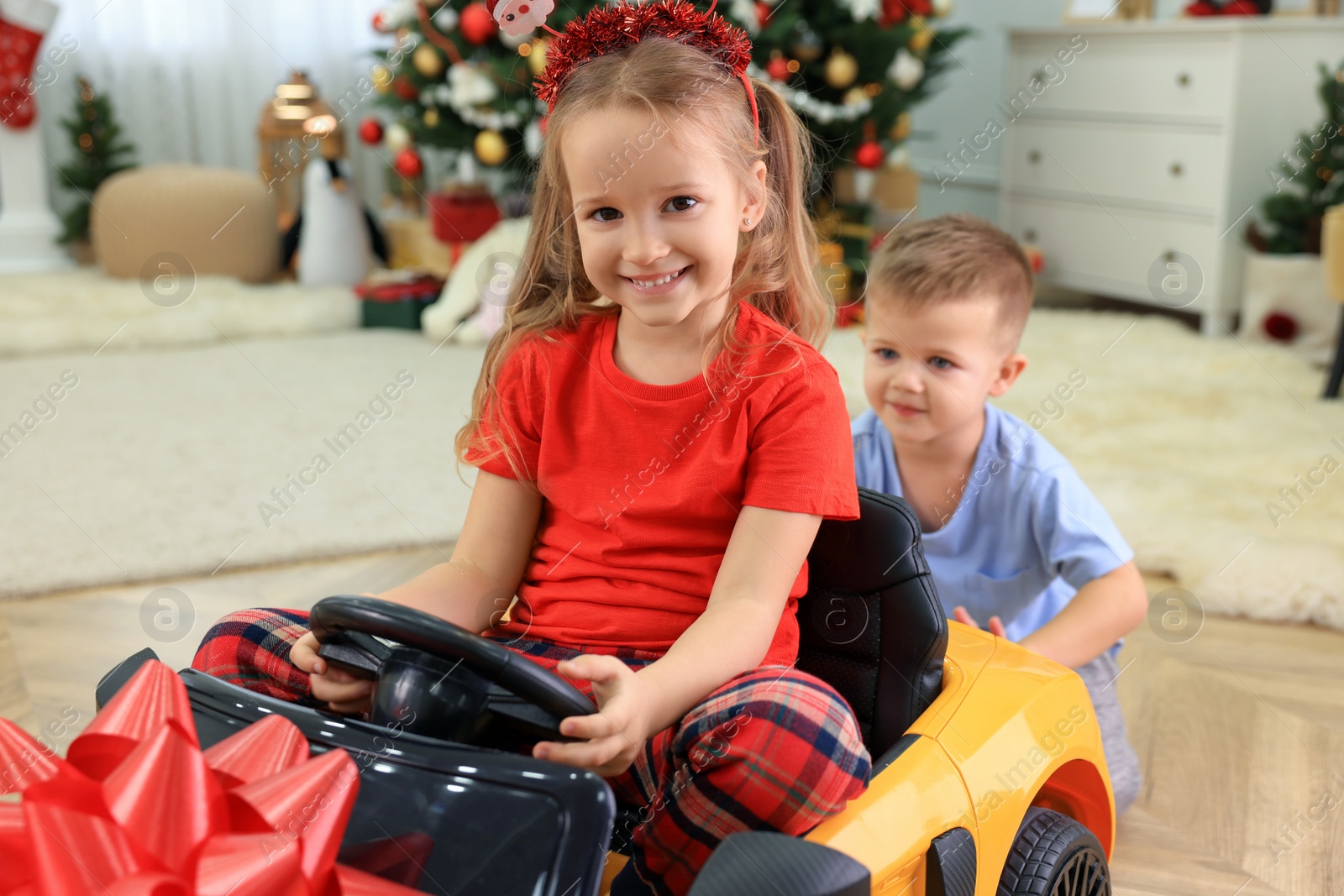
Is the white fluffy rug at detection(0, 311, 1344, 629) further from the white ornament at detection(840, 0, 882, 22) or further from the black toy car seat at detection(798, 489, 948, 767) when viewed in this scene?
the black toy car seat at detection(798, 489, 948, 767)

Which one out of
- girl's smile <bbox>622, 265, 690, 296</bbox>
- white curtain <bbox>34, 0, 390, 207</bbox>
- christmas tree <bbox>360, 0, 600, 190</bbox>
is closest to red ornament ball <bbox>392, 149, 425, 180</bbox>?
christmas tree <bbox>360, 0, 600, 190</bbox>

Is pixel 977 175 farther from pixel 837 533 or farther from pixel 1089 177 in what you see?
pixel 837 533

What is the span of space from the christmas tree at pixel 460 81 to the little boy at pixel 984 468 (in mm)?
1643

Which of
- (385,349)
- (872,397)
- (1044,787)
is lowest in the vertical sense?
(385,349)

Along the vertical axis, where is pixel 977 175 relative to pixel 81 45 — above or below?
below

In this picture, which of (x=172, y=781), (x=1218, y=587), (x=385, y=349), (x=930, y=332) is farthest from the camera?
(x=385, y=349)

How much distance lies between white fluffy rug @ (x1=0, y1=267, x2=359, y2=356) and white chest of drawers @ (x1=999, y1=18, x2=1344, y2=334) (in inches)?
79.0

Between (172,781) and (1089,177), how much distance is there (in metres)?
3.29

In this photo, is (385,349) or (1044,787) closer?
(1044,787)

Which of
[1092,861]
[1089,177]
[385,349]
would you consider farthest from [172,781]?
[1089,177]

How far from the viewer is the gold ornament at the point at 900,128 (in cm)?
310

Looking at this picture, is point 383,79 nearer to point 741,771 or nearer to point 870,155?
point 870,155

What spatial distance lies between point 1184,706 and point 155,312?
2607 millimetres

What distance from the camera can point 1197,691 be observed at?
1.43m
